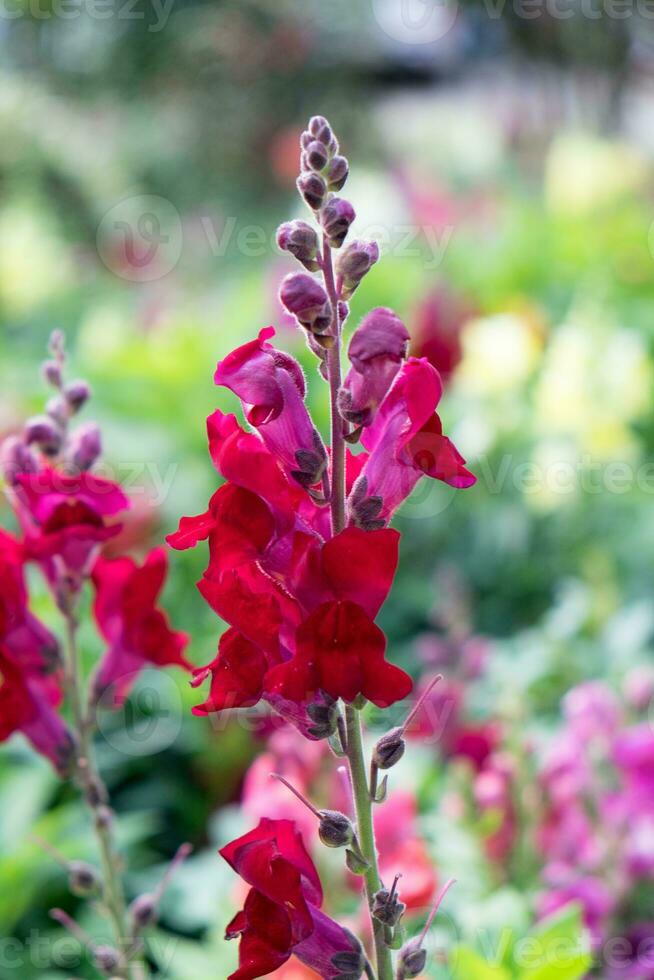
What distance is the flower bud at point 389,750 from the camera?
69 centimetres

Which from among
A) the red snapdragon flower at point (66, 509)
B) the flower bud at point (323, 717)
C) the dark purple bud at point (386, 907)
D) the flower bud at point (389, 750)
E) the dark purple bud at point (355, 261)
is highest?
the dark purple bud at point (355, 261)

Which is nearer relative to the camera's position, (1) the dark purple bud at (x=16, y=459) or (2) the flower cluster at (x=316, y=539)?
(2) the flower cluster at (x=316, y=539)

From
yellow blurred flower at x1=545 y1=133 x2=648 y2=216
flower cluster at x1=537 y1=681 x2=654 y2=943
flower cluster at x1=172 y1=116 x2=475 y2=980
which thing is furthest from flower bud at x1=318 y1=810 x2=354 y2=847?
yellow blurred flower at x1=545 y1=133 x2=648 y2=216

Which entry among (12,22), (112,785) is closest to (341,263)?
(112,785)

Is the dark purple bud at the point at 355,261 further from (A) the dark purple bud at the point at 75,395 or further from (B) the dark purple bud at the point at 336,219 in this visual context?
(A) the dark purple bud at the point at 75,395

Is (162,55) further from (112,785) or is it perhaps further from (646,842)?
(646,842)

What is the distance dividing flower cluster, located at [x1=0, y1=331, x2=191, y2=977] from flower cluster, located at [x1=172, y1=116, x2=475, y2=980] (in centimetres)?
18

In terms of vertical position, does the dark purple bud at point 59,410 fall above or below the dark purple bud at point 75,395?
below

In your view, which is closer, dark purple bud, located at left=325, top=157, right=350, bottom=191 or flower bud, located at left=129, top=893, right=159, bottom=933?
dark purple bud, located at left=325, top=157, right=350, bottom=191

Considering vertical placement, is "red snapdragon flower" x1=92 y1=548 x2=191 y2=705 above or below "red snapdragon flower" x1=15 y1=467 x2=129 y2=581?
below

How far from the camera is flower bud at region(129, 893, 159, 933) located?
88 centimetres

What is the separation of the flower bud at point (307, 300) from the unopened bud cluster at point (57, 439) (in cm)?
31

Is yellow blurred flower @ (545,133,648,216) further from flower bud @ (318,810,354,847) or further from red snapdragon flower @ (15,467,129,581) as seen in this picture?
flower bud @ (318,810,354,847)

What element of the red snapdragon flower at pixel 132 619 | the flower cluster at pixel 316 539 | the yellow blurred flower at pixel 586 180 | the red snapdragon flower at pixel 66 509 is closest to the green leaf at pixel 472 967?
the flower cluster at pixel 316 539
